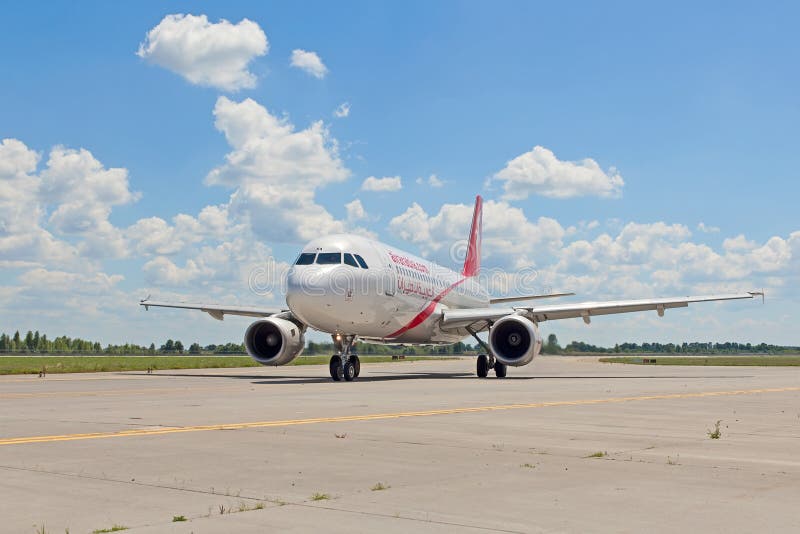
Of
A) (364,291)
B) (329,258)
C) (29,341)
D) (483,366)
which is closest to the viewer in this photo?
(329,258)

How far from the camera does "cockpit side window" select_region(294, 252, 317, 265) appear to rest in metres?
28.8

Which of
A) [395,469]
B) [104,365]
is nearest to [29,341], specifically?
[104,365]

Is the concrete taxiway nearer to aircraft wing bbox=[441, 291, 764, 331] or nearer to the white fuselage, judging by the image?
the white fuselage

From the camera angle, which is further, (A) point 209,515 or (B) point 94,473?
(B) point 94,473

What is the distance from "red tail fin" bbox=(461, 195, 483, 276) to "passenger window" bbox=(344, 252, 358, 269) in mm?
19658

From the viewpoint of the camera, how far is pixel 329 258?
95.0 ft

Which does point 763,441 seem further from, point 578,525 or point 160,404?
point 160,404

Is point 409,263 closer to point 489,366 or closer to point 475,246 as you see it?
point 489,366

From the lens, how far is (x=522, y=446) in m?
10.5

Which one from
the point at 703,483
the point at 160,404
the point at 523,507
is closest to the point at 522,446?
the point at 703,483

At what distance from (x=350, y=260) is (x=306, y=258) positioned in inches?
60.5

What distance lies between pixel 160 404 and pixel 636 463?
11.3 meters

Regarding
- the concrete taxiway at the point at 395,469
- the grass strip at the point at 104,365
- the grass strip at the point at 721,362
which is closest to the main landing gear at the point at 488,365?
the grass strip at the point at 104,365

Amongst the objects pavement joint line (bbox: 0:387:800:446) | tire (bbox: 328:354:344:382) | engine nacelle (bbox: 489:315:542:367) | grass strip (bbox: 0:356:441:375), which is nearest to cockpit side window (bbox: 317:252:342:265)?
tire (bbox: 328:354:344:382)
